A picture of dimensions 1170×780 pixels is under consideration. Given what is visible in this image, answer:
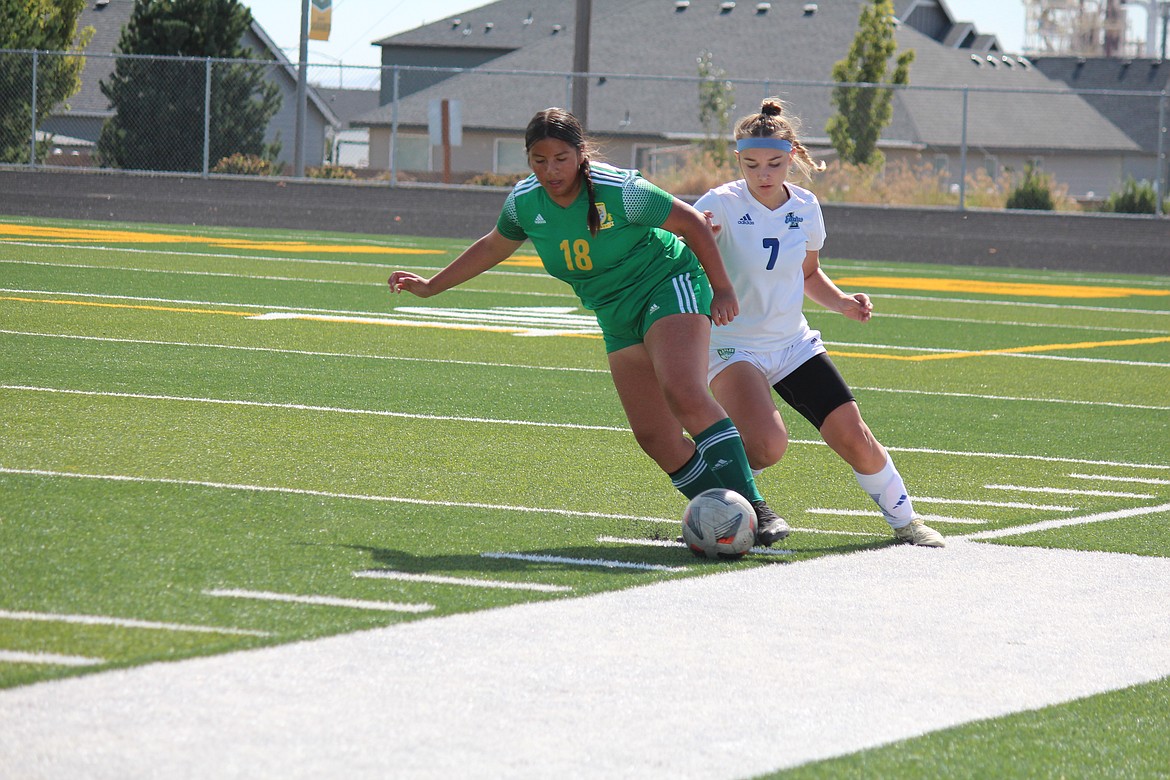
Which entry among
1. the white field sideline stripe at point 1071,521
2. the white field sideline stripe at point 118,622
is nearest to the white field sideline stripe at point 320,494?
the white field sideline stripe at point 1071,521

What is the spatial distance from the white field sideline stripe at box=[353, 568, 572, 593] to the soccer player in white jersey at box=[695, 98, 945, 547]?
5.16ft

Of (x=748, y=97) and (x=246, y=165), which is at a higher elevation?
(x=748, y=97)

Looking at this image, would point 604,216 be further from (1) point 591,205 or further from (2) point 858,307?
(2) point 858,307

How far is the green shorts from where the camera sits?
671 centimetres

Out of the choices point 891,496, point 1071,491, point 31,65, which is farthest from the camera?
point 31,65

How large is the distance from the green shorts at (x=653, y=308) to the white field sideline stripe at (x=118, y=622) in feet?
7.39

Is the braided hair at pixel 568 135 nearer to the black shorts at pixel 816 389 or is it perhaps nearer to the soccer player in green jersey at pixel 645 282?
the soccer player in green jersey at pixel 645 282

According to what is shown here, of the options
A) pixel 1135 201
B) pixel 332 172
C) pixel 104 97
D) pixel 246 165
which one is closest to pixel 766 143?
pixel 1135 201

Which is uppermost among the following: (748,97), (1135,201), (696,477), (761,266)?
(748,97)

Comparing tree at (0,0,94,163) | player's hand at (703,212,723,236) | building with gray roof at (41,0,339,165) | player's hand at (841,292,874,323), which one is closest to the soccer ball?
player's hand at (703,212,723,236)

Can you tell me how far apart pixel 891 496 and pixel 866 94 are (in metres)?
30.8

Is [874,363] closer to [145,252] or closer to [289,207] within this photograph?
[145,252]

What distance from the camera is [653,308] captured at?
22.0 ft

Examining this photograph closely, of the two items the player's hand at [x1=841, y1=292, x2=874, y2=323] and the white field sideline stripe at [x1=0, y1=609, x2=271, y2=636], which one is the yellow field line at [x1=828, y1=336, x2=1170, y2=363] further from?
the white field sideline stripe at [x1=0, y1=609, x2=271, y2=636]
